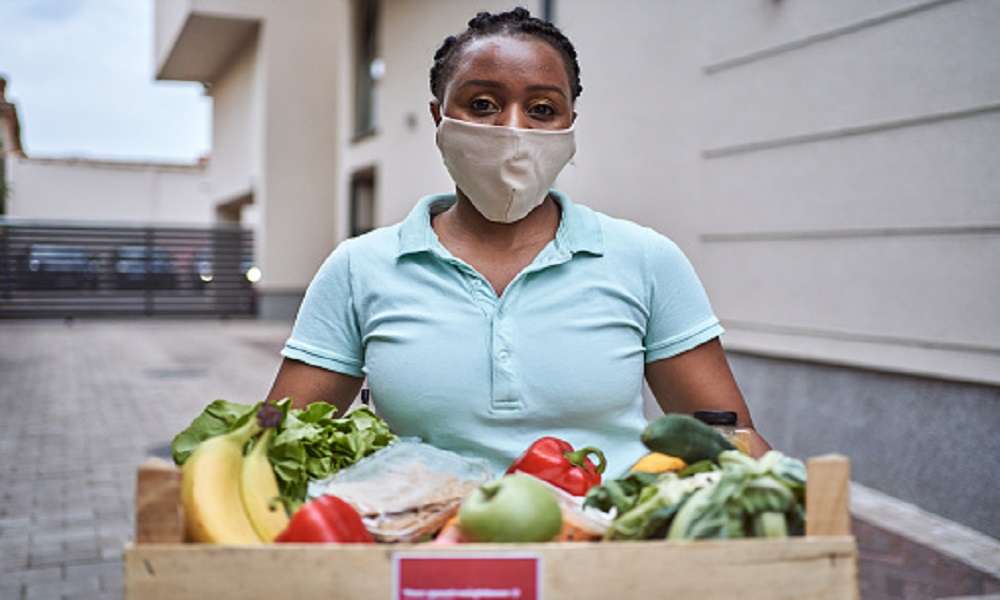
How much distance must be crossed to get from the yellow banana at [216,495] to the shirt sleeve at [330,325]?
607 mm

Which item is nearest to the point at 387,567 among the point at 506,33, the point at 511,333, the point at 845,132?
the point at 511,333

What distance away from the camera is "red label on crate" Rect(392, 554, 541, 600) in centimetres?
117

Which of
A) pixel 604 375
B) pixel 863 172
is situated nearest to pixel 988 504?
pixel 863 172

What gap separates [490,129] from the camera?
195 cm

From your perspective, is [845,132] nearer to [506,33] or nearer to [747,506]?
[506,33]

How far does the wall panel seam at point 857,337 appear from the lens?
4.91m

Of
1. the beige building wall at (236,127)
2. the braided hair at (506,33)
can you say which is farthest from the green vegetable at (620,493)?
the beige building wall at (236,127)

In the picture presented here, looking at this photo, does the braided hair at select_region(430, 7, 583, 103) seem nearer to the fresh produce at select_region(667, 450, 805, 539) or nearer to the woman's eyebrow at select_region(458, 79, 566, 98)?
the woman's eyebrow at select_region(458, 79, 566, 98)

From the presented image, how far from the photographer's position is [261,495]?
54.5 inches

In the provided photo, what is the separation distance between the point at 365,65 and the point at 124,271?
839 cm

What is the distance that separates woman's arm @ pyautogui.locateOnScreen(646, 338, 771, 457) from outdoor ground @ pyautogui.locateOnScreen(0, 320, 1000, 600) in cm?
260

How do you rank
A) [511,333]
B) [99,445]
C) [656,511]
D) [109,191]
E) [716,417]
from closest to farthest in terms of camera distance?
[656,511] < [716,417] < [511,333] < [99,445] < [109,191]

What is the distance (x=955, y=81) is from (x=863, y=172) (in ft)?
2.49

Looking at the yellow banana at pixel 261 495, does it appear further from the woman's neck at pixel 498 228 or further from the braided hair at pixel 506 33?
the braided hair at pixel 506 33
